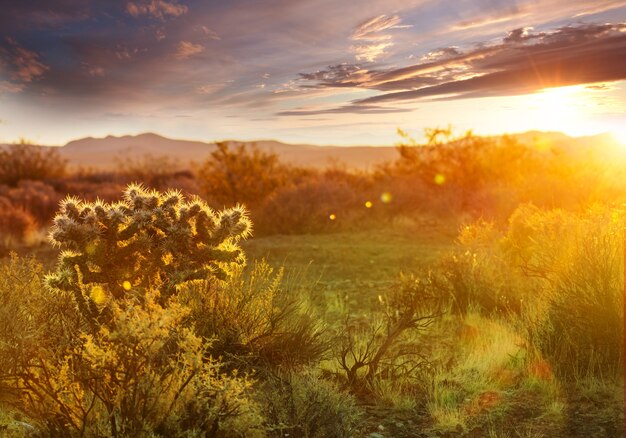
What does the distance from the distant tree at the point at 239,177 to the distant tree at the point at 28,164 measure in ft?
35.6

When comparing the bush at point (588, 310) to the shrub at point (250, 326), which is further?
the bush at point (588, 310)

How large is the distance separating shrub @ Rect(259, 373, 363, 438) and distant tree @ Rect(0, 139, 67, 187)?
28570 mm

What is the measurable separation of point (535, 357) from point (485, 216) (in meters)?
13.5

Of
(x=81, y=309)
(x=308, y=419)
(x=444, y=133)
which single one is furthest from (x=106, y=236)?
(x=444, y=133)

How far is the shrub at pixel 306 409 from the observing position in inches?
185

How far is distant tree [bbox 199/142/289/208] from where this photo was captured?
2414cm

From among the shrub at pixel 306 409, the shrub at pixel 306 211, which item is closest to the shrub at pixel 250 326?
the shrub at pixel 306 409

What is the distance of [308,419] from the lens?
4723 millimetres

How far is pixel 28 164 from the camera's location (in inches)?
1242

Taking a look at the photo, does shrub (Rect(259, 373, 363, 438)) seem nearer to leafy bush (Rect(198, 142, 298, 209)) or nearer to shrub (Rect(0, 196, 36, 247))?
shrub (Rect(0, 196, 36, 247))

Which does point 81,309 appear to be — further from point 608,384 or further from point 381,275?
point 381,275

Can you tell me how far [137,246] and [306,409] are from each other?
2.14 metres

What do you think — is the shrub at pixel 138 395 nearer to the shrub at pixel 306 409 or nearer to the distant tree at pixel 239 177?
the shrub at pixel 306 409

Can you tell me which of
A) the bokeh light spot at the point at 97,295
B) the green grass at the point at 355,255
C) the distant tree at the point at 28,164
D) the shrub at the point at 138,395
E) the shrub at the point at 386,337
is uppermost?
the distant tree at the point at 28,164
